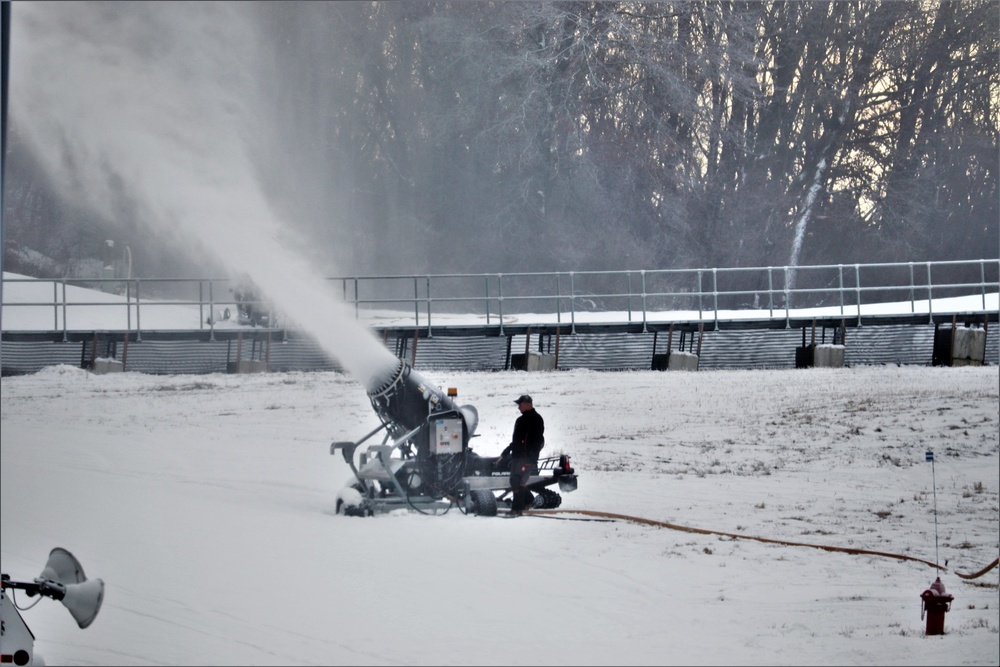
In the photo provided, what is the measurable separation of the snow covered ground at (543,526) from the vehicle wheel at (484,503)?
0.06m

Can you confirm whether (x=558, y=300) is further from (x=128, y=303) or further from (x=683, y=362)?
(x=128, y=303)

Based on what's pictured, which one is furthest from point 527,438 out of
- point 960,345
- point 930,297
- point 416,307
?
point 960,345

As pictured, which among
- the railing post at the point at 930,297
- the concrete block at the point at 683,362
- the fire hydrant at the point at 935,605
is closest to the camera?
the fire hydrant at the point at 935,605

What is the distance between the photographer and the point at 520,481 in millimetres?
4812

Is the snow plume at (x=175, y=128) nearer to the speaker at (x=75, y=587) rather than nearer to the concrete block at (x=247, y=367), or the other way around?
the concrete block at (x=247, y=367)

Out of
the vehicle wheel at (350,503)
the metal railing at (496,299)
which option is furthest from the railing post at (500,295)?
the vehicle wheel at (350,503)

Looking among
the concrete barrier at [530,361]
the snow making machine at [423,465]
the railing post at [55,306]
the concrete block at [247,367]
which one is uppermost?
the railing post at [55,306]

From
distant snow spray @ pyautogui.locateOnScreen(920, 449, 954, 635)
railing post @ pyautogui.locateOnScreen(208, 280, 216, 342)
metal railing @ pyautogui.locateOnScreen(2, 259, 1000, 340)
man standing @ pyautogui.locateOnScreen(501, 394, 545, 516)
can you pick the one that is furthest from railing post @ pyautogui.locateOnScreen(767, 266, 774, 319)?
railing post @ pyautogui.locateOnScreen(208, 280, 216, 342)

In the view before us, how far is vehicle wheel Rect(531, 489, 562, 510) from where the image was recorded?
4797 millimetres

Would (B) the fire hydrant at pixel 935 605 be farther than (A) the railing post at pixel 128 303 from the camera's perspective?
No

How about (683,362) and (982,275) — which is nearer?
(982,275)

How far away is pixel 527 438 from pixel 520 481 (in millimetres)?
204

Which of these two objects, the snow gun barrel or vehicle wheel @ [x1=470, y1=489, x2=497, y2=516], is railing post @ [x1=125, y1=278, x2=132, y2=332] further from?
vehicle wheel @ [x1=470, y1=489, x2=497, y2=516]

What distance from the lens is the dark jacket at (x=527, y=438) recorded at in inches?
194
